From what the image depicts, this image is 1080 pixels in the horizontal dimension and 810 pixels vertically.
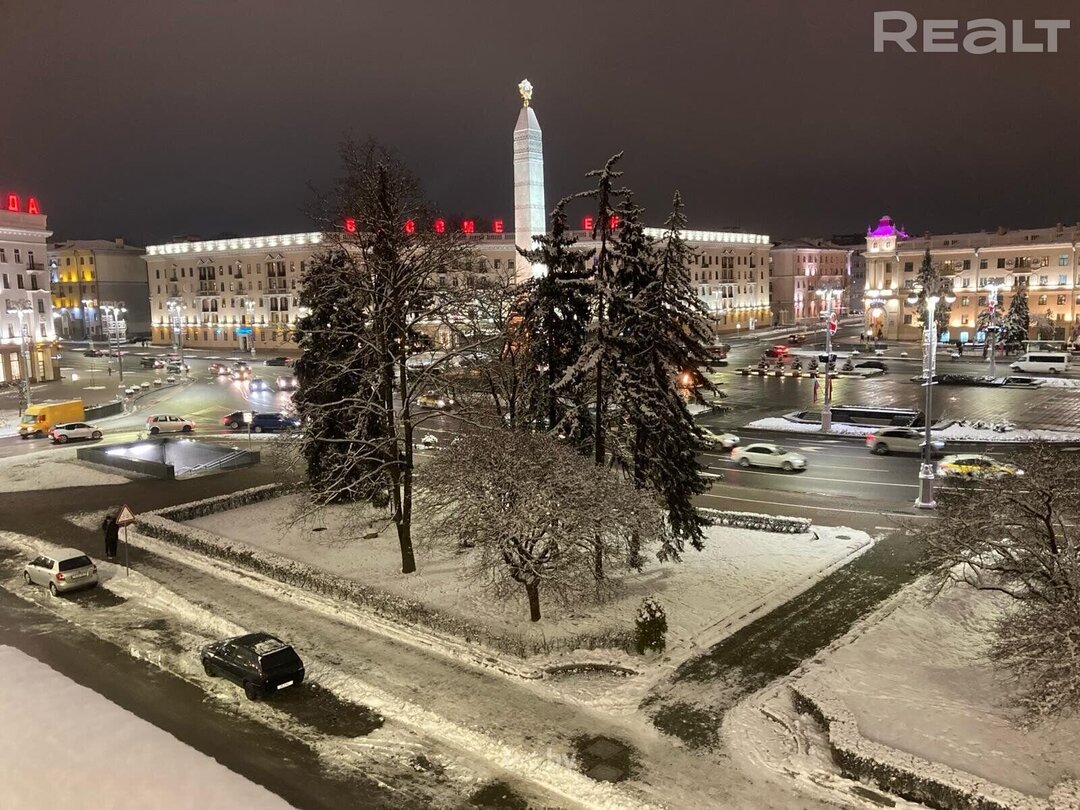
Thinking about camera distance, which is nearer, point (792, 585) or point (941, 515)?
point (941, 515)

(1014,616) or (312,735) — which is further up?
(1014,616)

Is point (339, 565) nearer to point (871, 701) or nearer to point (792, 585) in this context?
point (792, 585)

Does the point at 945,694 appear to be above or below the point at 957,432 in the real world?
below

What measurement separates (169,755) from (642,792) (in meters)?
7.44

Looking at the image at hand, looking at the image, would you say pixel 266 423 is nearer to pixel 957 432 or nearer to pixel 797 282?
pixel 957 432

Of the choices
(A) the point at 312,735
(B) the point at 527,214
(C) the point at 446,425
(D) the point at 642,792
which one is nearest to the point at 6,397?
(C) the point at 446,425

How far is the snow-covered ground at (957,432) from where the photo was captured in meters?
40.0

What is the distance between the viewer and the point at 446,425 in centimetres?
4859

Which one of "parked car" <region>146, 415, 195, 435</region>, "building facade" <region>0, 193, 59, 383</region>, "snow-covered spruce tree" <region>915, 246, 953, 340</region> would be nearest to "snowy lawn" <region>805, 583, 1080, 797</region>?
"parked car" <region>146, 415, 195, 435</region>

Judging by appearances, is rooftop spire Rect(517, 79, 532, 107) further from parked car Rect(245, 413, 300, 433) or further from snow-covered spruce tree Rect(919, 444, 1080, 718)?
snow-covered spruce tree Rect(919, 444, 1080, 718)

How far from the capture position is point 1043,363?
6562cm

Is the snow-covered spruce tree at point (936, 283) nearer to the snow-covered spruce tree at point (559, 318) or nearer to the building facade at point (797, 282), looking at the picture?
the building facade at point (797, 282)

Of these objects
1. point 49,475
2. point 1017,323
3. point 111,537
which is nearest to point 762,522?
point 111,537

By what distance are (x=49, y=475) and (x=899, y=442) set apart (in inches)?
1631
